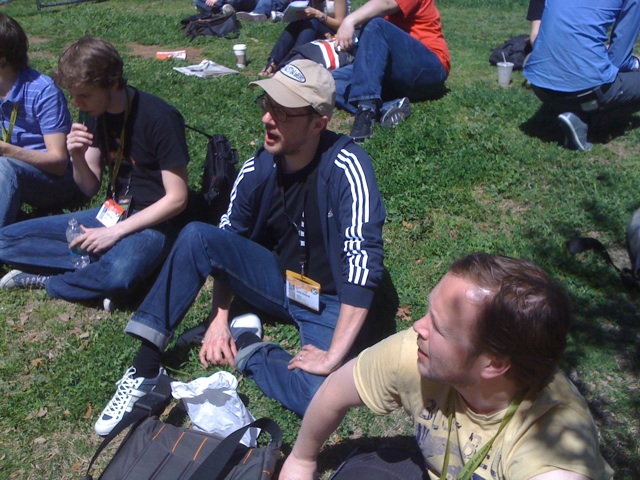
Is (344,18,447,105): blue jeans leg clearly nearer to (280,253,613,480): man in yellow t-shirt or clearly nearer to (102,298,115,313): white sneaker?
(102,298,115,313): white sneaker

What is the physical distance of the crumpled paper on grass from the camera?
7.55 m

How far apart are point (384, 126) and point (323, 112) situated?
273 centimetres

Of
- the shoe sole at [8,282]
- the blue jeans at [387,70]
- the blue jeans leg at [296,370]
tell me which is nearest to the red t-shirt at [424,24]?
the blue jeans at [387,70]

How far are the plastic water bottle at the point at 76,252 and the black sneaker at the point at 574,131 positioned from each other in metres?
3.71

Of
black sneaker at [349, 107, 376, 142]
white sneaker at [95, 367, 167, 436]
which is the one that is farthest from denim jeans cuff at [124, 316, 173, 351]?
black sneaker at [349, 107, 376, 142]

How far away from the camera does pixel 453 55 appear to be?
27.6 feet

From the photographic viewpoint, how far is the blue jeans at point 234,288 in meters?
3.25

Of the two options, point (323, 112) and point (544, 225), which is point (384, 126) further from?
point (323, 112)

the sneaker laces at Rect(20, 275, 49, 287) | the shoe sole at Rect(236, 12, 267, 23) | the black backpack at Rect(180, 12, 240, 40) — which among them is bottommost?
the shoe sole at Rect(236, 12, 267, 23)

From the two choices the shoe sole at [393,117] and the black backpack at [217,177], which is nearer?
the black backpack at [217,177]

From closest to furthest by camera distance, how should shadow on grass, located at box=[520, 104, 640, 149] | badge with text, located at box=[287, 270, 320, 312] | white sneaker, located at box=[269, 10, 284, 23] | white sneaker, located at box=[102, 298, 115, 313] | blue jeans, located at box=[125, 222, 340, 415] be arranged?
blue jeans, located at box=[125, 222, 340, 415]
badge with text, located at box=[287, 270, 320, 312]
white sneaker, located at box=[102, 298, 115, 313]
shadow on grass, located at box=[520, 104, 640, 149]
white sneaker, located at box=[269, 10, 284, 23]

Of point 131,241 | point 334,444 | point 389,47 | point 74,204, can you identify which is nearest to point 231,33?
point 389,47

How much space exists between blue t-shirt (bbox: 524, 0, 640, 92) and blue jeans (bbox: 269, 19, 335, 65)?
9.19 ft

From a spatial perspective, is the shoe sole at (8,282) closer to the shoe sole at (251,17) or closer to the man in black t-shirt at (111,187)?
the man in black t-shirt at (111,187)
